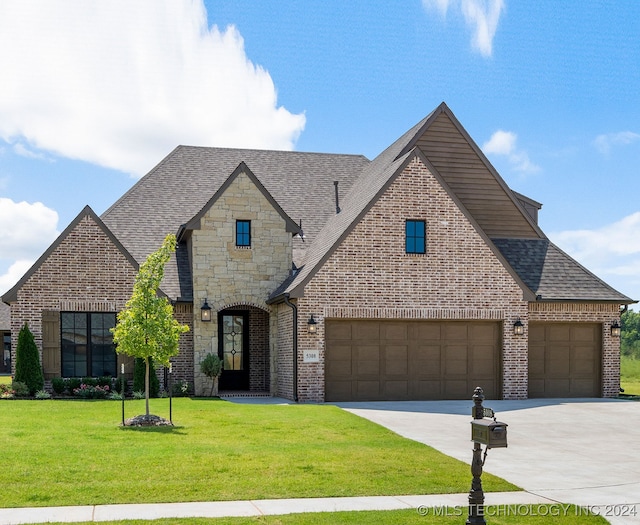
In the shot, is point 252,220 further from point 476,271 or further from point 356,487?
point 356,487

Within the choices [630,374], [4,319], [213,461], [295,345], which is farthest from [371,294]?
[4,319]

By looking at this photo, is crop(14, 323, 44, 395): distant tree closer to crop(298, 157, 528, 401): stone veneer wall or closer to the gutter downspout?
the gutter downspout

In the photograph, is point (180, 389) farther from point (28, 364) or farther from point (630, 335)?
point (630, 335)

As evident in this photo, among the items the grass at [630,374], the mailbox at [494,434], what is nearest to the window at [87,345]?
the mailbox at [494,434]

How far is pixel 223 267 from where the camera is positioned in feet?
78.9

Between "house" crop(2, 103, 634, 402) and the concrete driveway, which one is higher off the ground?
"house" crop(2, 103, 634, 402)

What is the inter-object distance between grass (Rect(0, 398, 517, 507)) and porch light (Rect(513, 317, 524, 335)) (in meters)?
7.75

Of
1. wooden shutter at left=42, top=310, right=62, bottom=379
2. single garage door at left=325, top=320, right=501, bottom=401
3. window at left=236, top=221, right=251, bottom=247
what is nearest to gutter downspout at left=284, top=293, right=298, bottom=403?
single garage door at left=325, top=320, right=501, bottom=401

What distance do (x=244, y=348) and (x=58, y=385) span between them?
19.4 feet

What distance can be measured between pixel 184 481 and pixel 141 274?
700cm

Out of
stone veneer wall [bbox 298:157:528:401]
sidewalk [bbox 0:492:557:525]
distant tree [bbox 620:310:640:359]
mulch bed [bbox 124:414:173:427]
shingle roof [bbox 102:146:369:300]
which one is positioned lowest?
distant tree [bbox 620:310:640:359]

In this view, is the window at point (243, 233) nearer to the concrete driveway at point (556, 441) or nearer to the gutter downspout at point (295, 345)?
the gutter downspout at point (295, 345)

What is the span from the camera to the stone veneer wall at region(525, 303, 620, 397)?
24.0 metres

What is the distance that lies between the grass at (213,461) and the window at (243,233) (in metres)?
8.12
